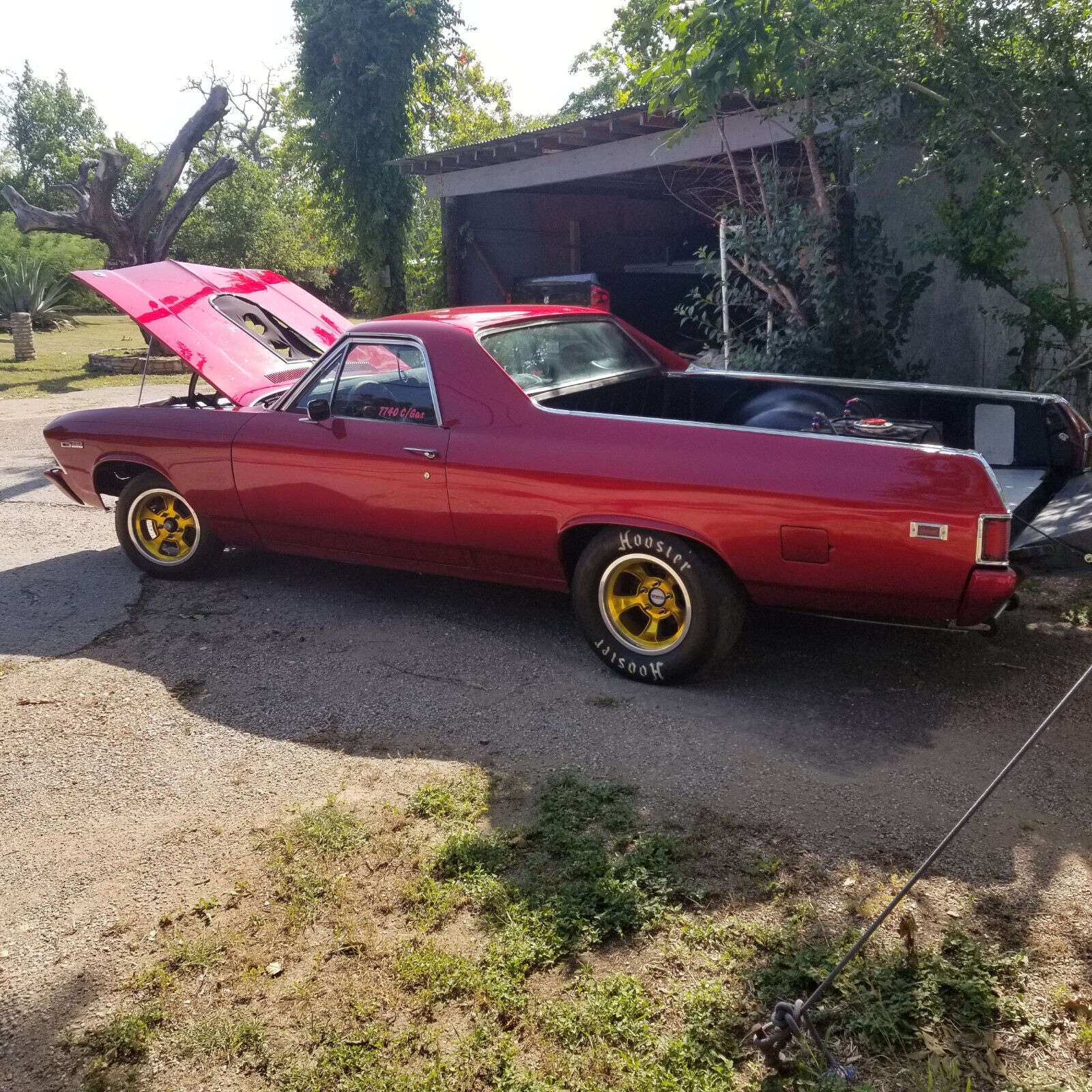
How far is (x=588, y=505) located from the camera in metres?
4.52

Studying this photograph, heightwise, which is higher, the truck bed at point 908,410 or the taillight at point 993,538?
the truck bed at point 908,410

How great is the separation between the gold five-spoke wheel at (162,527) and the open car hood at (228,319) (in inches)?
27.9

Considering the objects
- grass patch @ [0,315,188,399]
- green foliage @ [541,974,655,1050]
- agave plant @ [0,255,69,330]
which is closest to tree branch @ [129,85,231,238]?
grass patch @ [0,315,188,399]

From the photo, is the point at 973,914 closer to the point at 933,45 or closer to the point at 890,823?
the point at 890,823

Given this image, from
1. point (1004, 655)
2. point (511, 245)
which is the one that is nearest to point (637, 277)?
point (511, 245)

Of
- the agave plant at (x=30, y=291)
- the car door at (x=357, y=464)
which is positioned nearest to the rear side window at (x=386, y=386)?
the car door at (x=357, y=464)

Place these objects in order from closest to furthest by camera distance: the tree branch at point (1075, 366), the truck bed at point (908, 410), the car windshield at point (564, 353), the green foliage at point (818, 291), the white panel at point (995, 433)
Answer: the truck bed at point (908, 410) < the white panel at point (995, 433) < the car windshield at point (564, 353) < the tree branch at point (1075, 366) < the green foliage at point (818, 291)

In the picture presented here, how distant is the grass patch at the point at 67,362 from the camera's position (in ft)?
51.9

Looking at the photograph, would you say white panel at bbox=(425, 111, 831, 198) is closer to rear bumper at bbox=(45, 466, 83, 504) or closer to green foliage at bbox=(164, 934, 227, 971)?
rear bumper at bbox=(45, 466, 83, 504)

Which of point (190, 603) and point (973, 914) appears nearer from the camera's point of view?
point (973, 914)

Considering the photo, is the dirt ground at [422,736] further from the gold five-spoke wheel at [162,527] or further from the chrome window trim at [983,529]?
the chrome window trim at [983,529]

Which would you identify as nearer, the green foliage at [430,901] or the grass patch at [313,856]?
the green foliage at [430,901]

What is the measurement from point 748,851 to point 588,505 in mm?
1725

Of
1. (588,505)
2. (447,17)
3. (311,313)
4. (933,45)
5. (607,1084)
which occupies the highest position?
(447,17)
